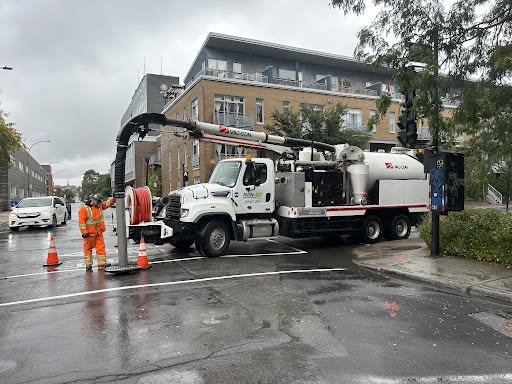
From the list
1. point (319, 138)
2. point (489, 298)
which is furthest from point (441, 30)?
point (319, 138)

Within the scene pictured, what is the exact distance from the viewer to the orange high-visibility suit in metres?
9.62

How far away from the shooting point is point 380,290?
762 cm

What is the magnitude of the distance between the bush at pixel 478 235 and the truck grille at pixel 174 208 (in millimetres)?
6596

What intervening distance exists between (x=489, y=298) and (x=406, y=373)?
3.82 meters

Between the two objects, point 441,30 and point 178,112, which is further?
point 178,112

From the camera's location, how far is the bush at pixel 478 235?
9.28m

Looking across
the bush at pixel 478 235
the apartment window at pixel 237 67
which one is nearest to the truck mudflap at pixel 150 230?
the bush at pixel 478 235

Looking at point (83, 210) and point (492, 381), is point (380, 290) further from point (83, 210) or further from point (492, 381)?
point (83, 210)

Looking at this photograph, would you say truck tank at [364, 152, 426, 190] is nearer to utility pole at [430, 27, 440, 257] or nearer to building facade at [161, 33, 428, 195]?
utility pole at [430, 27, 440, 257]

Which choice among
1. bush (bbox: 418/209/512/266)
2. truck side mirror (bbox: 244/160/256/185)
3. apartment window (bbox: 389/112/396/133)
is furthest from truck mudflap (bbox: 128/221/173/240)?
apartment window (bbox: 389/112/396/133)

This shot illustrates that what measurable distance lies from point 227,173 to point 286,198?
1839 mm

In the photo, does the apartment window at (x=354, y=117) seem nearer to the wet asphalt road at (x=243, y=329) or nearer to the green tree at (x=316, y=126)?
the green tree at (x=316, y=126)

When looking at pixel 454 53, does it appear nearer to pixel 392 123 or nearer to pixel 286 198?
pixel 286 198

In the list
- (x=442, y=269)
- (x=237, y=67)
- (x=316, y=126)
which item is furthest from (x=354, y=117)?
(x=442, y=269)
